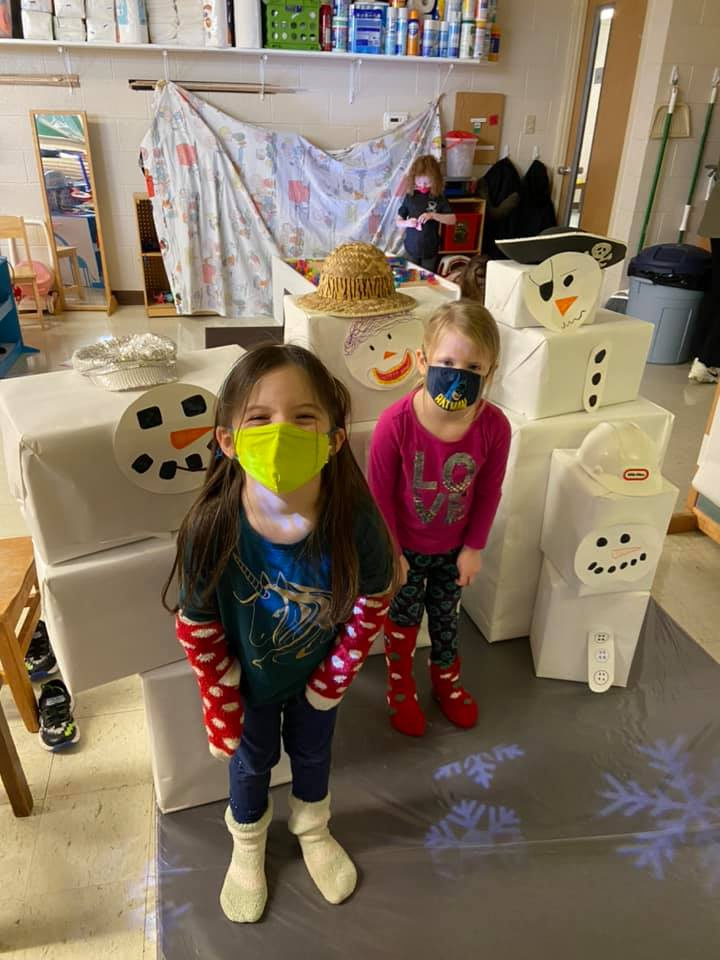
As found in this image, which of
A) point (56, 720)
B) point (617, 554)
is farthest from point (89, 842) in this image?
point (617, 554)

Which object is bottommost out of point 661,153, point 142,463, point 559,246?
point 142,463

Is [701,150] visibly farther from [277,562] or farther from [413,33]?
[277,562]

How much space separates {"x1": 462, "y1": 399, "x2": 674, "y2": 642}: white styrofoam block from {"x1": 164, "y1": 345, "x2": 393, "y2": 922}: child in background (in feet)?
2.23

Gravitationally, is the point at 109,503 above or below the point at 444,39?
below

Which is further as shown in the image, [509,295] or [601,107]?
[601,107]

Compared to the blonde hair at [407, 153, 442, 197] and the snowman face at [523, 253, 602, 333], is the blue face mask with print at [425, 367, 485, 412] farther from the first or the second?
the blonde hair at [407, 153, 442, 197]

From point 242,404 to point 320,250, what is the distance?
14.1 feet

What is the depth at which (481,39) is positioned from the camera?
4484mm

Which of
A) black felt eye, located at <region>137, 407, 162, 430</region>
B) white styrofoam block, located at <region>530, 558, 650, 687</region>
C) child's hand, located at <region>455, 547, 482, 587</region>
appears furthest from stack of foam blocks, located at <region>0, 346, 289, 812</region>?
white styrofoam block, located at <region>530, 558, 650, 687</region>

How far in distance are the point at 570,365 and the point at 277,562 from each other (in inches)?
37.0

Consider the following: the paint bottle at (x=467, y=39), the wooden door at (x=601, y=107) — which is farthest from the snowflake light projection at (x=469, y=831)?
the paint bottle at (x=467, y=39)

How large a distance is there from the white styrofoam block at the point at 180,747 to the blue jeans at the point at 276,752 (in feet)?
0.50

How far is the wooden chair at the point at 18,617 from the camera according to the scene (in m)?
1.39

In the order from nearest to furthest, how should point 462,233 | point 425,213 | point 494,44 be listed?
point 425,213 → point 494,44 → point 462,233
